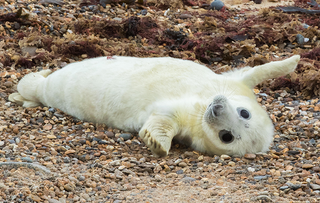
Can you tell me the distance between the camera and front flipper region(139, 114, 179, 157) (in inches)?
132

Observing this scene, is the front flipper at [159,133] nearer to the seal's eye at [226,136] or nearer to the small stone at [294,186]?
the seal's eye at [226,136]

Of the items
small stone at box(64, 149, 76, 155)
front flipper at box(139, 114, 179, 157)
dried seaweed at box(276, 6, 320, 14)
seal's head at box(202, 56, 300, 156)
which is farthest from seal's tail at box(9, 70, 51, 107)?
dried seaweed at box(276, 6, 320, 14)

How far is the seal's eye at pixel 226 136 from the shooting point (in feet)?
10.9

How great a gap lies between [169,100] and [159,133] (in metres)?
0.44

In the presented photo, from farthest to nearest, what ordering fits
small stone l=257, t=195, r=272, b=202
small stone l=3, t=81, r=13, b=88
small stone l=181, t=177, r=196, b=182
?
1. small stone l=3, t=81, r=13, b=88
2. small stone l=181, t=177, r=196, b=182
3. small stone l=257, t=195, r=272, b=202

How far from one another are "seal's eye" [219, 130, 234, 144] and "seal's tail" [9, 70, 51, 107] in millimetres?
2621

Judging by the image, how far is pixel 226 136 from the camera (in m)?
3.36

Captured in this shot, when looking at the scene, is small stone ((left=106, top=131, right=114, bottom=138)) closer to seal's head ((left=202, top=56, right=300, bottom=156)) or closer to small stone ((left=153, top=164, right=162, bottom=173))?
small stone ((left=153, top=164, right=162, bottom=173))

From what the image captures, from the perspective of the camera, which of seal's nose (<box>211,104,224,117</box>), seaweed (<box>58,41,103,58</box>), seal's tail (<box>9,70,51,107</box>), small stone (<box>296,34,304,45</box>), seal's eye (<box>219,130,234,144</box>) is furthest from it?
small stone (<box>296,34,304,45</box>)

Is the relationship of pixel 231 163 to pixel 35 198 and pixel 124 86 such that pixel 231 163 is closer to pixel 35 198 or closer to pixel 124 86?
pixel 124 86

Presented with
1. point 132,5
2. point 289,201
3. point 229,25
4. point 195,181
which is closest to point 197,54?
point 229,25

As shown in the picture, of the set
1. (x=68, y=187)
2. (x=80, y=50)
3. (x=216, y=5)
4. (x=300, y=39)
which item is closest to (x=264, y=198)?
(x=68, y=187)

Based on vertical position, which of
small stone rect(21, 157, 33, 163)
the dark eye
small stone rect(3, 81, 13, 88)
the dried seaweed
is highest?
the dried seaweed

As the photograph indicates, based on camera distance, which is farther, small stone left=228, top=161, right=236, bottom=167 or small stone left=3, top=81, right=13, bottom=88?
small stone left=3, top=81, right=13, bottom=88
